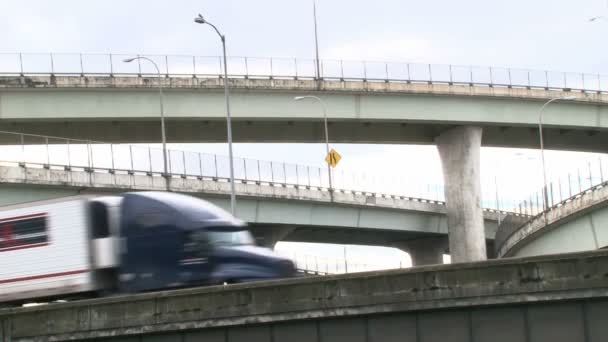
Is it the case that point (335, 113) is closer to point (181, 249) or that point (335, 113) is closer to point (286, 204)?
point (286, 204)

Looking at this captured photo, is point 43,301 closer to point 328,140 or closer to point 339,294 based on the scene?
point 339,294

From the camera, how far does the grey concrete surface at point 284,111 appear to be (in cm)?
5981

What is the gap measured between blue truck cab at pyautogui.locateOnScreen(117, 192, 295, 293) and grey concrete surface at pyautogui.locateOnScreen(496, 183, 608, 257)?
26976 millimetres

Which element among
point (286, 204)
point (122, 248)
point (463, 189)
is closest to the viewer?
point (122, 248)

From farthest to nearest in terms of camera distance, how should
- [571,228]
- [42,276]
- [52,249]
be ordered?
[571,228] < [42,276] < [52,249]

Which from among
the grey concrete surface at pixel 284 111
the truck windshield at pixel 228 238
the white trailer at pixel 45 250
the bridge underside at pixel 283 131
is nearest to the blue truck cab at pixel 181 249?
the truck windshield at pixel 228 238

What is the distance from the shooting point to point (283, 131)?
6650cm

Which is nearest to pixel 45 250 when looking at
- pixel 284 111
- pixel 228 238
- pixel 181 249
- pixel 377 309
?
pixel 181 249

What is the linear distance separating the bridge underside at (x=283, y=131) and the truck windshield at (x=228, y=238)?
101 ft

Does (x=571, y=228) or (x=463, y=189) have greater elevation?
(x=463, y=189)

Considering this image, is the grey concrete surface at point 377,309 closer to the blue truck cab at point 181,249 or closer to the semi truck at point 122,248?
the blue truck cab at point 181,249

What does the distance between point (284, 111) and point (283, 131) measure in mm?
2430

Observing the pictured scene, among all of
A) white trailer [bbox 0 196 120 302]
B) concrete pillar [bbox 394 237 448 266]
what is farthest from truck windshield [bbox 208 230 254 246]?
concrete pillar [bbox 394 237 448 266]

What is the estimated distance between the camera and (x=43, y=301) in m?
31.2
